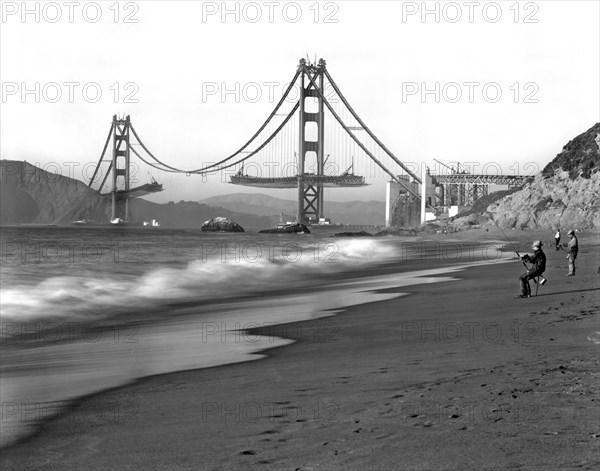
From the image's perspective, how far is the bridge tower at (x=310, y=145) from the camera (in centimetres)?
7775

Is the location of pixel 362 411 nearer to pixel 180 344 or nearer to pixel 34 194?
pixel 180 344

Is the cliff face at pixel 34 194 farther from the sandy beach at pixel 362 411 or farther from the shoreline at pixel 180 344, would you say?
the sandy beach at pixel 362 411

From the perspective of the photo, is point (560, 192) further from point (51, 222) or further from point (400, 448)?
point (51, 222)

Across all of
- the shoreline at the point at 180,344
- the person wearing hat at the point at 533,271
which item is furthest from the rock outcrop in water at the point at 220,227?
the person wearing hat at the point at 533,271

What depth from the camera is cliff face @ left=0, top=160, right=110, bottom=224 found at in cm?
11912

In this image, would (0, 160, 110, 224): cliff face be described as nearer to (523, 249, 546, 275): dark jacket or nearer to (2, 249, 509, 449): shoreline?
(2, 249, 509, 449): shoreline

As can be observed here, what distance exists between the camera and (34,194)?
408 feet

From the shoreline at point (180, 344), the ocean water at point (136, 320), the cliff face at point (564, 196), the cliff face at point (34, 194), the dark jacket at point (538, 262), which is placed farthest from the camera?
the cliff face at point (34, 194)

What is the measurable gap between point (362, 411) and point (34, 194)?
417 ft

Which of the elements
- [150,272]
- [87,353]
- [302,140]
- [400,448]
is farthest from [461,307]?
[302,140]

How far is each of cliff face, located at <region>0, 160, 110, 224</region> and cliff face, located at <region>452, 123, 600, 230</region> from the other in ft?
251

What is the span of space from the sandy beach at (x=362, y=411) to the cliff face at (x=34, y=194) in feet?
372

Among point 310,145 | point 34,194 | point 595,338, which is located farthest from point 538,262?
point 34,194

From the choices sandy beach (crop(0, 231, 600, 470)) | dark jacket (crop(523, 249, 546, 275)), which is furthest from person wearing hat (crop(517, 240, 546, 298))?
sandy beach (crop(0, 231, 600, 470))
